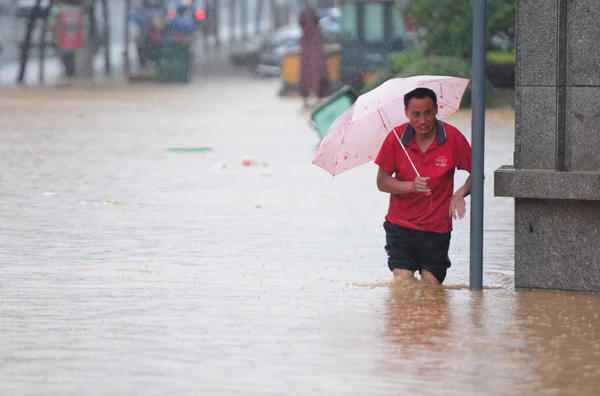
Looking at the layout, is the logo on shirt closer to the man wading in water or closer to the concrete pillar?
the man wading in water

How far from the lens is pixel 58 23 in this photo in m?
43.9

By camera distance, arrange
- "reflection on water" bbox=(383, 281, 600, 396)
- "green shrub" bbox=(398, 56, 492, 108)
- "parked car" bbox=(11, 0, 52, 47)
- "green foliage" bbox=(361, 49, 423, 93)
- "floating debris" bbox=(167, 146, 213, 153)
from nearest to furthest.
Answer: "reflection on water" bbox=(383, 281, 600, 396) → "floating debris" bbox=(167, 146, 213, 153) → "green shrub" bbox=(398, 56, 492, 108) → "green foliage" bbox=(361, 49, 423, 93) → "parked car" bbox=(11, 0, 52, 47)

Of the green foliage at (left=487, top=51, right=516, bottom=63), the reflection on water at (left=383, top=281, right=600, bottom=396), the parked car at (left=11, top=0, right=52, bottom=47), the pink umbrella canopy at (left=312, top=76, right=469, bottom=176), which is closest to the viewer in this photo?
the reflection on water at (left=383, top=281, right=600, bottom=396)

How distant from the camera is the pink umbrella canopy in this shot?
8094 millimetres

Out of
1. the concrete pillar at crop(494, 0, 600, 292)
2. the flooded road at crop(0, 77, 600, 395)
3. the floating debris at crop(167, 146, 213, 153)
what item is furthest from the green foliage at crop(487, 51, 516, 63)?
the concrete pillar at crop(494, 0, 600, 292)

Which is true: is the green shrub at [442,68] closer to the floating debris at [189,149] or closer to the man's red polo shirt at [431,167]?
the floating debris at [189,149]

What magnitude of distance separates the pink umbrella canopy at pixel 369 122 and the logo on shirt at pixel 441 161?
37cm

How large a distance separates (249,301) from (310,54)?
→ 21.4m

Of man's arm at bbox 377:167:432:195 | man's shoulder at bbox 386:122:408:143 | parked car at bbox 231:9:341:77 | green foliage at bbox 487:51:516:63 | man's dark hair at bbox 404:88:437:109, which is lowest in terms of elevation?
parked car at bbox 231:9:341:77

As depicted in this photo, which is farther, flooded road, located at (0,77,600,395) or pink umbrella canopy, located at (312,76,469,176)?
pink umbrella canopy, located at (312,76,469,176)

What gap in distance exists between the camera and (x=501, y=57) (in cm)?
3344

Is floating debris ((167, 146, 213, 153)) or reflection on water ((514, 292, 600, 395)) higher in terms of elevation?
reflection on water ((514, 292, 600, 395))

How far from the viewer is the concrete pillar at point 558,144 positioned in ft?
25.0

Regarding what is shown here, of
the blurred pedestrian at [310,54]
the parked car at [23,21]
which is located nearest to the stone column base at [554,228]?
the blurred pedestrian at [310,54]
